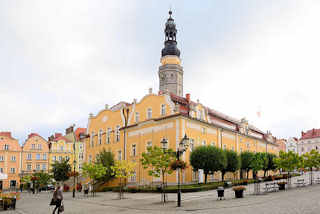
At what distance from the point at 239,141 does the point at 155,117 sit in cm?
1749

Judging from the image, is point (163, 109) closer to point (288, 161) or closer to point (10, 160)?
point (288, 161)

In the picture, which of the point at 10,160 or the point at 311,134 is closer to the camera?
the point at 10,160

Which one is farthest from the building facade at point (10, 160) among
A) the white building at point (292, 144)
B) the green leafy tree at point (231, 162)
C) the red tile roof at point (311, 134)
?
the red tile roof at point (311, 134)

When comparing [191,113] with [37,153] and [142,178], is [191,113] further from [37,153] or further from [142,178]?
[37,153]

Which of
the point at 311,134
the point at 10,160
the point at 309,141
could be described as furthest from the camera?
the point at 311,134

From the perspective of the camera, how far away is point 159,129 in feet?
128

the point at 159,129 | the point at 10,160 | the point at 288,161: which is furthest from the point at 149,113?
the point at 10,160

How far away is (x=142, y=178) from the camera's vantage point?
40.0 meters

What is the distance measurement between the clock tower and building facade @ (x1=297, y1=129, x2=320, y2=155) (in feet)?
165

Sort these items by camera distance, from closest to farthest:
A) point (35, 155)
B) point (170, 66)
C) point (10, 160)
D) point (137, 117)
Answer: point (137, 117) → point (10, 160) → point (35, 155) → point (170, 66)

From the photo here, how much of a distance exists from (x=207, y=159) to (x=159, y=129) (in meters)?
7.78

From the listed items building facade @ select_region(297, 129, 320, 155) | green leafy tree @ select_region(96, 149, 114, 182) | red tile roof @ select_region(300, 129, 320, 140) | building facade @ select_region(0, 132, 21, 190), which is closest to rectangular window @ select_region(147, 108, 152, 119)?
green leafy tree @ select_region(96, 149, 114, 182)

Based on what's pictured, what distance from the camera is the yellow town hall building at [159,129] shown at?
37.4m

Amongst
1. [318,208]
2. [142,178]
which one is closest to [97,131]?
[142,178]
